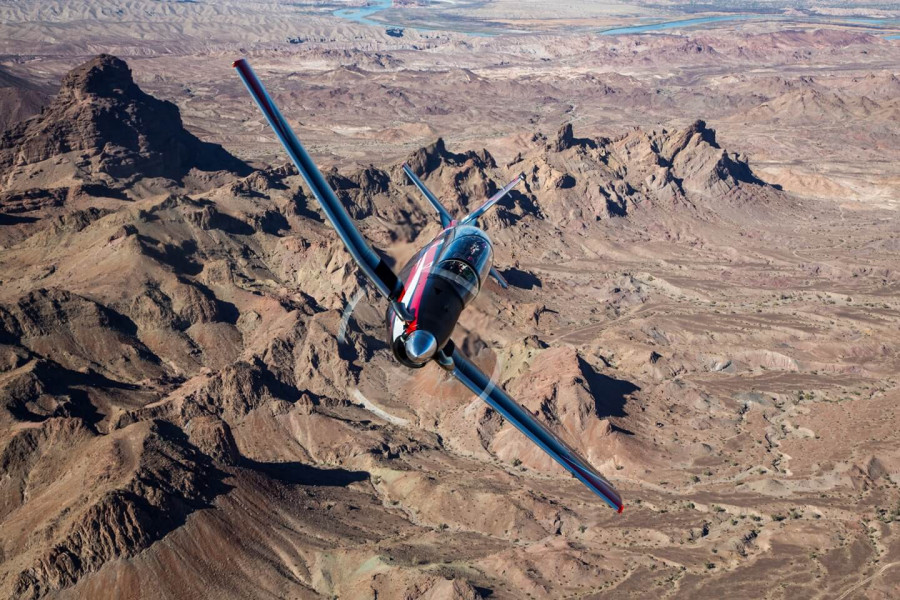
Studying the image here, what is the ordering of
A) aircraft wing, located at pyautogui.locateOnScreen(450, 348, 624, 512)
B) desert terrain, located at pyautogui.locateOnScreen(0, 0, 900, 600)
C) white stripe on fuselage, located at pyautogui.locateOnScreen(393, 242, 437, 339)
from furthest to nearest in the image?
1. desert terrain, located at pyautogui.locateOnScreen(0, 0, 900, 600)
2. aircraft wing, located at pyautogui.locateOnScreen(450, 348, 624, 512)
3. white stripe on fuselage, located at pyautogui.locateOnScreen(393, 242, 437, 339)

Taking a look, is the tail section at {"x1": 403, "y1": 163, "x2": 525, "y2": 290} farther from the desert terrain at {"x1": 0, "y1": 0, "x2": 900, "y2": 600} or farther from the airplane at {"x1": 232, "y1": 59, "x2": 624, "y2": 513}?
the airplane at {"x1": 232, "y1": 59, "x2": 624, "y2": 513}

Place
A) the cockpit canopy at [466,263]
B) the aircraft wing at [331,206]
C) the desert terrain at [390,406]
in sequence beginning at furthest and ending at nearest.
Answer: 1. the desert terrain at [390,406]
2. the cockpit canopy at [466,263]
3. the aircraft wing at [331,206]

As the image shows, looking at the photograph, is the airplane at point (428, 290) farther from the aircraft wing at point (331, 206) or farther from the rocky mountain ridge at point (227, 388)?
the rocky mountain ridge at point (227, 388)

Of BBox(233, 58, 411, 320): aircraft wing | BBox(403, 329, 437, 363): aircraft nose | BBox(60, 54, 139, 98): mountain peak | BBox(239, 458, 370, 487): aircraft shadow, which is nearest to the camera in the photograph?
BBox(403, 329, 437, 363): aircraft nose

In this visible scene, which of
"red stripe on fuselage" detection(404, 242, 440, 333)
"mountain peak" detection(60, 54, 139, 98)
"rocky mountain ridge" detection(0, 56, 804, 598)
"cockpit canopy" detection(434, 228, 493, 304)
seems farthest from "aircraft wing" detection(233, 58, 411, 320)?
"mountain peak" detection(60, 54, 139, 98)

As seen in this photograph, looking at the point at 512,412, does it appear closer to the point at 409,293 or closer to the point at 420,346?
the point at 420,346

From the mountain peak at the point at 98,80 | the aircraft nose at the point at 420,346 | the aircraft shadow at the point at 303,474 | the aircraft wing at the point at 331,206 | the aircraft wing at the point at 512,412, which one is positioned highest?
the aircraft wing at the point at 331,206

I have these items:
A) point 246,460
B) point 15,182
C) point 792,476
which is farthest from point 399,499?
point 15,182

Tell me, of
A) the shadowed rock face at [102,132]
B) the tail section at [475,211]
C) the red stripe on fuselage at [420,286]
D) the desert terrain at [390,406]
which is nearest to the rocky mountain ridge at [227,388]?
the desert terrain at [390,406]
